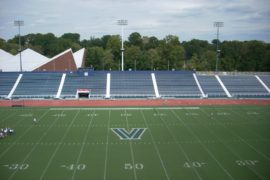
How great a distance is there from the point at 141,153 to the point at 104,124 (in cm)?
549

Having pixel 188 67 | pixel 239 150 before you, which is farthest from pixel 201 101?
pixel 188 67

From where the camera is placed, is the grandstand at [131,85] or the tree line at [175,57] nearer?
the grandstand at [131,85]

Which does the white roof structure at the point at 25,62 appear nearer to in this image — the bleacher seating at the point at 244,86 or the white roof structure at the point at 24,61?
the white roof structure at the point at 24,61

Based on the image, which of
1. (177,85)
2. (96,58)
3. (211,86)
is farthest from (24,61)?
(211,86)

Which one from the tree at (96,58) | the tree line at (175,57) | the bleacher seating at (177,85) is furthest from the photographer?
the tree at (96,58)

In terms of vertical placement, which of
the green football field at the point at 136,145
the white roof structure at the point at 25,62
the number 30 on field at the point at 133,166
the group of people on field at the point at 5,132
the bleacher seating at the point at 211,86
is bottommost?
the number 30 on field at the point at 133,166

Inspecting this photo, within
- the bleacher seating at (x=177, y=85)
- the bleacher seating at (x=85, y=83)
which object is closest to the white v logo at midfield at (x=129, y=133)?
the bleacher seating at (x=85, y=83)

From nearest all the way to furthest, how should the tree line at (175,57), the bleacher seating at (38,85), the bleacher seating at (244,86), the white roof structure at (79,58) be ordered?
the bleacher seating at (38,85) → the bleacher seating at (244,86) → the white roof structure at (79,58) → the tree line at (175,57)

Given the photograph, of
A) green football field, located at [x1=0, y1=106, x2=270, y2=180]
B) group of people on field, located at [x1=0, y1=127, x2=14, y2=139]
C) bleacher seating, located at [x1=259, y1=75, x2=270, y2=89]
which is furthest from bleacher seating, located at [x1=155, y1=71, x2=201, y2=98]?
group of people on field, located at [x1=0, y1=127, x2=14, y2=139]

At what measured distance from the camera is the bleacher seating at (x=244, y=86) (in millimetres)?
29516

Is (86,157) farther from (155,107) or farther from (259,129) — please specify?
(155,107)

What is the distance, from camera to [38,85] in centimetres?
3053

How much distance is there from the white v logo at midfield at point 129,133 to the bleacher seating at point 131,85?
1184 cm

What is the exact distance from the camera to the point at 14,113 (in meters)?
21.4
